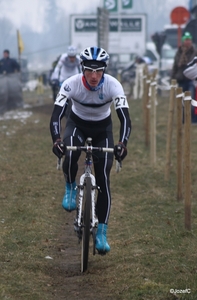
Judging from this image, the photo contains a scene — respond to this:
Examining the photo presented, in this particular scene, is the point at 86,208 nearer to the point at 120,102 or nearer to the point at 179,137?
the point at 120,102

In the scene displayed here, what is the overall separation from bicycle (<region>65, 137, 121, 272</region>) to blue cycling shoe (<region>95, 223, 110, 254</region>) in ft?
0.55

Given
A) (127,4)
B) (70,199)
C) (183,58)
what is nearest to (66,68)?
(183,58)

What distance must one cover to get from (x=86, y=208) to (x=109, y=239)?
4.98 ft

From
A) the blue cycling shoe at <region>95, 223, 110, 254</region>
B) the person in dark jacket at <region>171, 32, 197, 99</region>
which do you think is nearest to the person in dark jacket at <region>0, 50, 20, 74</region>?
the person in dark jacket at <region>171, 32, 197, 99</region>

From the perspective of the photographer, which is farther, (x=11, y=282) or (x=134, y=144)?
(x=134, y=144)

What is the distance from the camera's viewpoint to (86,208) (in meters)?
7.09

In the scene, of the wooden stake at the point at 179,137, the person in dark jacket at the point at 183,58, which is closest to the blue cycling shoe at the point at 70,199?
the wooden stake at the point at 179,137

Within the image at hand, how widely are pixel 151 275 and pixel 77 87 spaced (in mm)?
1860

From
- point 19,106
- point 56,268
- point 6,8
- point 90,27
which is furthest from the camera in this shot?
point 6,8

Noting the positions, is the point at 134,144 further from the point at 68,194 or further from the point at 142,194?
the point at 68,194

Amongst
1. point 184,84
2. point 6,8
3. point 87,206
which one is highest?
point 87,206

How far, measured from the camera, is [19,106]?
86.3 ft

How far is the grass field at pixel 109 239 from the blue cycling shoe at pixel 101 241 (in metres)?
0.15

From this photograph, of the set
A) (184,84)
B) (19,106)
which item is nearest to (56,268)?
(184,84)
